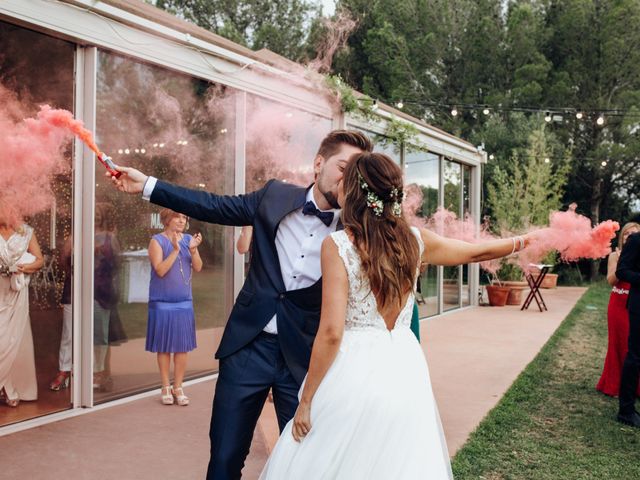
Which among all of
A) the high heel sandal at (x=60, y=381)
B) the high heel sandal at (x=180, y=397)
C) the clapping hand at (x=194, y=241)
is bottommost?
the high heel sandal at (x=180, y=397)

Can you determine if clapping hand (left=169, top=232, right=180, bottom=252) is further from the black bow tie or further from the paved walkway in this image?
the black bow tie

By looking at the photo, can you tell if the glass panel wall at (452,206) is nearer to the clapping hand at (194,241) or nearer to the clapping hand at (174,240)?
the clapping hand at (194,241)

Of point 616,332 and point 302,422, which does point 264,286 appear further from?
point 616,332

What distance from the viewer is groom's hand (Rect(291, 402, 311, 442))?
2402 mm

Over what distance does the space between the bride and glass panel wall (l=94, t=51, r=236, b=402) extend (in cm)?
350

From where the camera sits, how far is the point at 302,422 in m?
2.41

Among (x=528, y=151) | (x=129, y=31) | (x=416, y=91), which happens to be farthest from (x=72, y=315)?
(x=416, y=91)

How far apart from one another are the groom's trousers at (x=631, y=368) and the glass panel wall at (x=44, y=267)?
470cm

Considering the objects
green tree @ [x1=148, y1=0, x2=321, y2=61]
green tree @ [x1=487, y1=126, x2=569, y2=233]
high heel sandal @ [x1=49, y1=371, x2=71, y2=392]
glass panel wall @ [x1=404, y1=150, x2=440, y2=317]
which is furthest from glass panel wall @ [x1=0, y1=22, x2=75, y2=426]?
green tree @ [x1=148, y1=0, x2=321, y2=61]

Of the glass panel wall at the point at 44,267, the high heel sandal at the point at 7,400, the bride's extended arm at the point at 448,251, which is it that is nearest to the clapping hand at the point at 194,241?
the glass panel wall at the point at 44,267

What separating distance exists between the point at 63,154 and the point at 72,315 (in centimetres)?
134

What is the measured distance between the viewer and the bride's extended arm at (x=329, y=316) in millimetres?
2320

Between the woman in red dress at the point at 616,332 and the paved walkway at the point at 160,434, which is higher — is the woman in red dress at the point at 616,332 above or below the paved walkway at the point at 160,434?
above

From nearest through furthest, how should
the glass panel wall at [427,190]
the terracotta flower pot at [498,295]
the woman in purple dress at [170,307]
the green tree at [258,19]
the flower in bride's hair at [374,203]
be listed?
1. the flower in bride's hair at [374,203]
2. the woman in purple dress at [170,307]
3. the glass panel wall at [427,190]
4. the terracotta flower pot at [498,295]
5. the green tree at [258,19]
